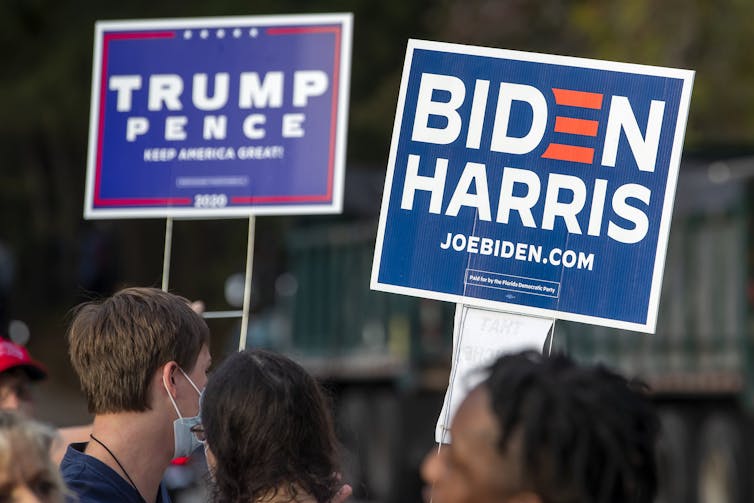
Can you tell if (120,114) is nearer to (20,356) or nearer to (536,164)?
(20,356)

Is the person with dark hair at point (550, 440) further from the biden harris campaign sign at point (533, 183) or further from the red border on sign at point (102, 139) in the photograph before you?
the red border on sign at point (102, 139)

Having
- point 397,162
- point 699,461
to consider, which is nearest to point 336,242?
point 699,461

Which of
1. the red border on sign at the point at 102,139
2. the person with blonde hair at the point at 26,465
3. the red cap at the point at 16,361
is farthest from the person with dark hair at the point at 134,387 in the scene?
the red border on sign at the point at 102,139

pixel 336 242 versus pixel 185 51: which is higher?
pixel 185 51

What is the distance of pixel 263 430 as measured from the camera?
12.1 ft

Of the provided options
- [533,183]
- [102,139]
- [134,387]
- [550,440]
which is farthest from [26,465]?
[102,139]

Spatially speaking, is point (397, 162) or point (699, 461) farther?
point (699, 461)

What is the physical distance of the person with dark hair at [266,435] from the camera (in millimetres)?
3705

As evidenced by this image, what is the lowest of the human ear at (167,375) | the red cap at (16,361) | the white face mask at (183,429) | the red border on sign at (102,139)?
the red cap at (16,361)

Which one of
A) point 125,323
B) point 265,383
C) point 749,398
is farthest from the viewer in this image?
point 749,398

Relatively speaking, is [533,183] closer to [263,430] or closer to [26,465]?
[263,430]

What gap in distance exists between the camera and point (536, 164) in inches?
180

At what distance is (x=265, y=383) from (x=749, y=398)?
403 inches

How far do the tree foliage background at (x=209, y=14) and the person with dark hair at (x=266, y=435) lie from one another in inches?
453
